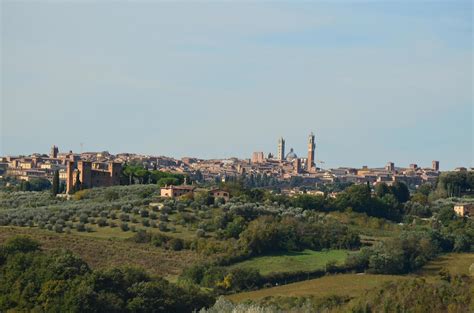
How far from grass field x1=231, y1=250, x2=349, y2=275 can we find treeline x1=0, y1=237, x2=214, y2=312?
37.0 ft

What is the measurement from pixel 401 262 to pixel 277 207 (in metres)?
14.9

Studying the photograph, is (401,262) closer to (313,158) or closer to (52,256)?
(52,256)

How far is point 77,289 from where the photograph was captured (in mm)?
34250

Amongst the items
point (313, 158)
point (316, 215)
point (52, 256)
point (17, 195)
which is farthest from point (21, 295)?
point (313, 158)

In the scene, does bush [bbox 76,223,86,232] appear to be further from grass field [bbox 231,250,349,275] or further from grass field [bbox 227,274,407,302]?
grass field [bbox 227,274,407,302]

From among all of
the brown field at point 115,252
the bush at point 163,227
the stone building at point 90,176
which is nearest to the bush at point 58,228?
the brown field at point 115,252

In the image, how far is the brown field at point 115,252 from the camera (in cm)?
4684

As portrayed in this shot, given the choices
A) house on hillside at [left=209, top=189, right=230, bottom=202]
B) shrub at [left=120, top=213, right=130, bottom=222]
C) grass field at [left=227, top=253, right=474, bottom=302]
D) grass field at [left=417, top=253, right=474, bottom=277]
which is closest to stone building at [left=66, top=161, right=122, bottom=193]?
house on hillside at [left=209, top=189, right=230, bottom=202]

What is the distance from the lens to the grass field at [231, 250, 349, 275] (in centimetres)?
4906

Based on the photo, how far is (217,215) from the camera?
58.4 meters

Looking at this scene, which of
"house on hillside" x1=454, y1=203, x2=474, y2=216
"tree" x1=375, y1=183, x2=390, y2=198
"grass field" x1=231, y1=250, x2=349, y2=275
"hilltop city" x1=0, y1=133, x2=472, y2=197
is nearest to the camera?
"grass field" x1=231, y1=250, x2=349, y2=275

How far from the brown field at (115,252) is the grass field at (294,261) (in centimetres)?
260

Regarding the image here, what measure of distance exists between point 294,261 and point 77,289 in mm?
18098

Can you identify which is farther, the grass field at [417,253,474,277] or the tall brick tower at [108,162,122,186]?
the tall brick tower at [108,162,122,186]
